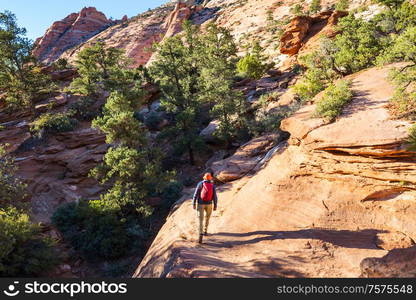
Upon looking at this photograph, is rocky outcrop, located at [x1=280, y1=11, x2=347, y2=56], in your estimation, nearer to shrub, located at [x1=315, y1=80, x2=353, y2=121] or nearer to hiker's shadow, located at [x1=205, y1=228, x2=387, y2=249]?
shrub, located at [x1=315, y1=80, x2=353, y2=121]

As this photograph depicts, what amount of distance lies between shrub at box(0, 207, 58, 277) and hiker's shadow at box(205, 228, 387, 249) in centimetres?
745

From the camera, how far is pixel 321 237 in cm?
734

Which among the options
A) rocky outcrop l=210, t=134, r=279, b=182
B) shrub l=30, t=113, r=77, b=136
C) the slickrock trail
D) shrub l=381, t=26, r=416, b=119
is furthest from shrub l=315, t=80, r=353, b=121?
shrub l=30, t=113, r=77, b=136

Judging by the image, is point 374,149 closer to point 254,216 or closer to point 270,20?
point 254,216

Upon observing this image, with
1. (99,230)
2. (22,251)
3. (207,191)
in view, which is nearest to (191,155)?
(99,230)

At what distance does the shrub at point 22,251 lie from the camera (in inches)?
364

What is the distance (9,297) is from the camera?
5961 millimetres

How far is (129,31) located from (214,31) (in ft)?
173

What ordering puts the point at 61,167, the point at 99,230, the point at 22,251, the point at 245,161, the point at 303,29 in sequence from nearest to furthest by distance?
the point at 22,251, the point at 99,230, the point at 245,161, the point at 61,167, the point at 303,29

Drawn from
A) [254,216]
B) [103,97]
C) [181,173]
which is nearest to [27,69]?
[103,97]

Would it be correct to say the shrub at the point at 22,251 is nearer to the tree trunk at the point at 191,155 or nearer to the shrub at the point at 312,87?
the tree trunk at the point at 191,155

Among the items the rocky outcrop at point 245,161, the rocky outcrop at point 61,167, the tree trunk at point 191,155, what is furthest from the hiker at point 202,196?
the tree trunk at point 191,155

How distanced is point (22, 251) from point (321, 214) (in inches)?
465

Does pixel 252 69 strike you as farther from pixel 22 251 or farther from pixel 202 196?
pixel 22 251
